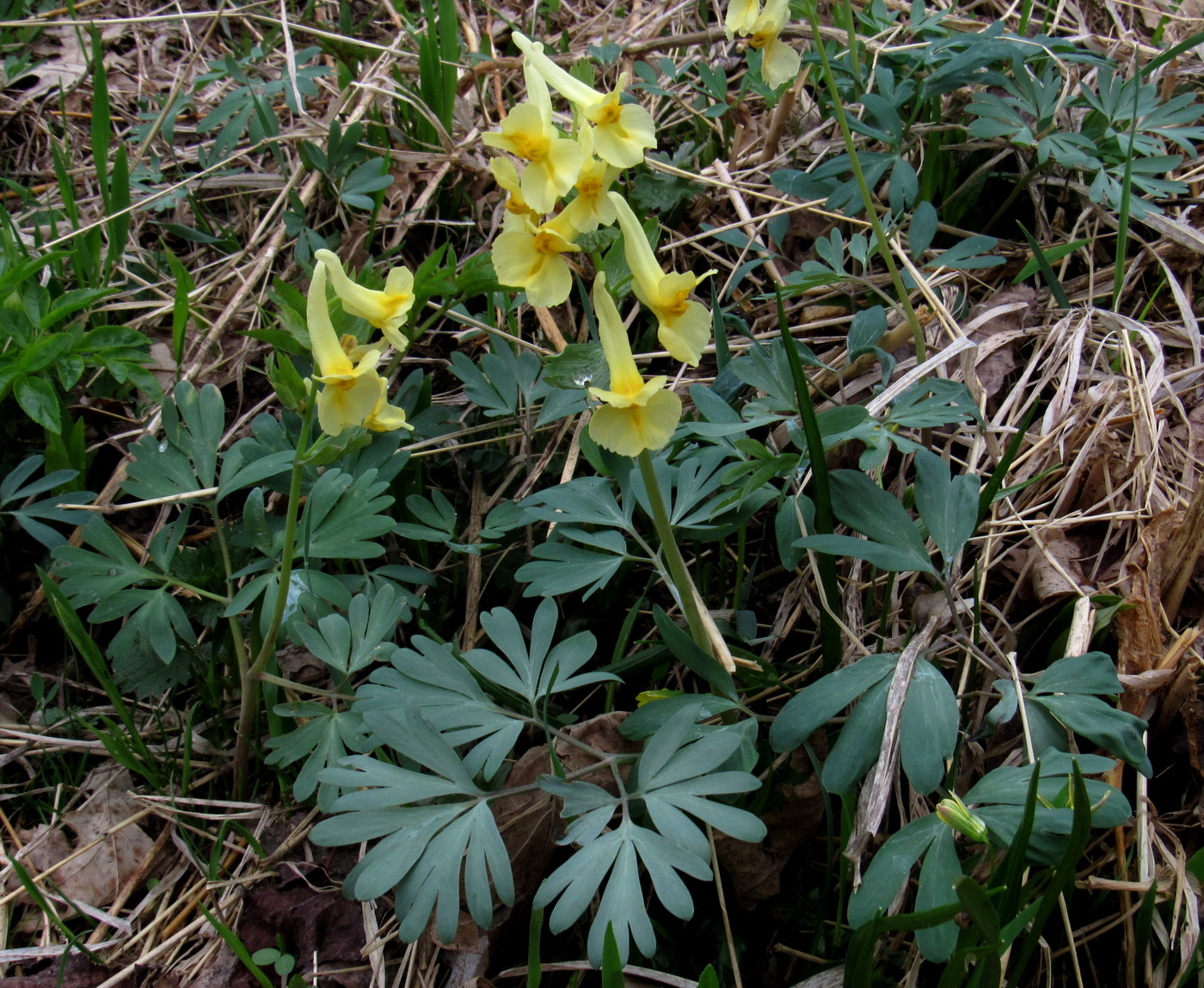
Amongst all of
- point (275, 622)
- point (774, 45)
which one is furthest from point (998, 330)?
point (275, 622)

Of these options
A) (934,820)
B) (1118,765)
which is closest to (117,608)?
(934,820)

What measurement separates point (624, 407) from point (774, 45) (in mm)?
969

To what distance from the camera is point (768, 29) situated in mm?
1636

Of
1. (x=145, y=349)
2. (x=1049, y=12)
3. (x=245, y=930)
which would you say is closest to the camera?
(x=245, y=930)

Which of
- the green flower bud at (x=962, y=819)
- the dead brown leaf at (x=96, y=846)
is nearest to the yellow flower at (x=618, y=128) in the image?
the green flower bud at (x=962, y=819)

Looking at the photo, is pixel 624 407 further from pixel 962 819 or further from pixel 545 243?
pixel 962 819

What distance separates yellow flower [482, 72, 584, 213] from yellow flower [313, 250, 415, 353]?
0.26 meters

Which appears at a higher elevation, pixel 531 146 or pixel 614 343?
pixel 531 146

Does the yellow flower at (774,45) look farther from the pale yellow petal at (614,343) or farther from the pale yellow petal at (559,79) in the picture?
the pale yellow petal at (614,343)

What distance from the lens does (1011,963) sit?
3.94 feet

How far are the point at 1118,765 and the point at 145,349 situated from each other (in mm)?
2069

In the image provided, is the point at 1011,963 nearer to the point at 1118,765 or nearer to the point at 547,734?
the point at 1118,765

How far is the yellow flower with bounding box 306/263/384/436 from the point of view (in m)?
1.27

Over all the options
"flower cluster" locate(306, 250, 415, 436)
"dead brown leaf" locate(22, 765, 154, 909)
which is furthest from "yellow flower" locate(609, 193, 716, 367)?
"dead brown leaf" locate(22, 765, 154, 909)
